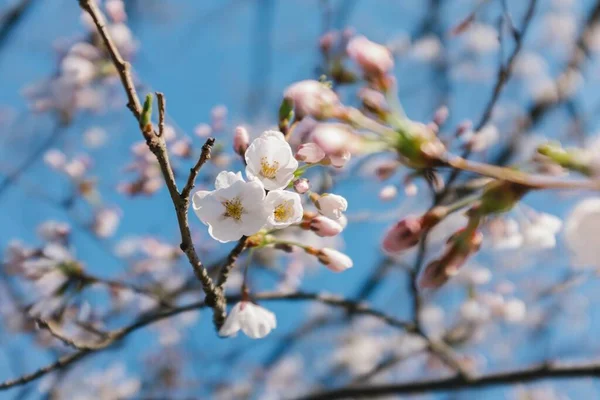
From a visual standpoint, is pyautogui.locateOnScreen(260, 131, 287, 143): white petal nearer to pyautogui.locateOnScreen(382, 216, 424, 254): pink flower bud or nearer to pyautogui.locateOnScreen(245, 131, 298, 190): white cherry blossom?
pyautogui.locateOnScreen(245, 131, 298, 190): white cherry blossom

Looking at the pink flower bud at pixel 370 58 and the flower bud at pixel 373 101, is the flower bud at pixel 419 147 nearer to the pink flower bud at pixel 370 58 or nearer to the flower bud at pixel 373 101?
the flower bud at pixel 373 101

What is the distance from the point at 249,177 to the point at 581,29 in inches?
156

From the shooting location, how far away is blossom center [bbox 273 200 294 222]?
46.3 inches

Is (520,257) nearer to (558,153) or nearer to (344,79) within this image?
(344,79)

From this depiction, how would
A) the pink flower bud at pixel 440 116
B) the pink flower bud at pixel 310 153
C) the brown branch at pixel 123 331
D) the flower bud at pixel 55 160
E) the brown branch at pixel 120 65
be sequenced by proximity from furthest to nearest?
the flower bud at pixel 55 160
the pink flower bud at pixel 440 116
the brown branch at pixel 123 331
the pink flower bud at pixel 310 153
the brown branch at pixel 120 65

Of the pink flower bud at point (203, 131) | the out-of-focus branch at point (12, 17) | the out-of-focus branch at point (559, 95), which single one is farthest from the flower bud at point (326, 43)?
the out-of-focus branch at point (559, 95)

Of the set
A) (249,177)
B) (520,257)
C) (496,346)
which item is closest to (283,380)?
(496,346)

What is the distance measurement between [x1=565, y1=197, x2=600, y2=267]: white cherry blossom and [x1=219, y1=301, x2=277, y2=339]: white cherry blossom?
0.77 m

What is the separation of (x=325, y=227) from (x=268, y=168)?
209mm

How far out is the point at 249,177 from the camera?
1.17 meters

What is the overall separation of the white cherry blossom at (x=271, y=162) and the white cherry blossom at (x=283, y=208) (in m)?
0.03

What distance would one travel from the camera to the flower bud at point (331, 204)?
121 centimetres

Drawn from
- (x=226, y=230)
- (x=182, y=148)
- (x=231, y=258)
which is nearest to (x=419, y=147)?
(x=226, y=230)

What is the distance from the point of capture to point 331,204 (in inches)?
48.0
